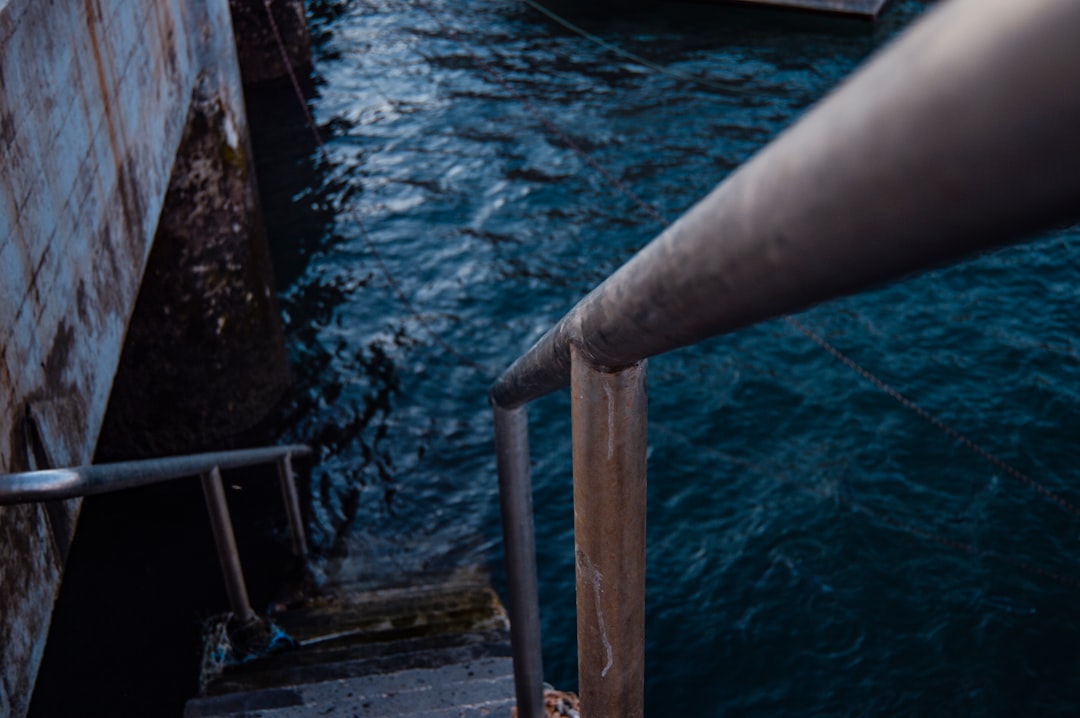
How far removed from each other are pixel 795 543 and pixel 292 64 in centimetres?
1294

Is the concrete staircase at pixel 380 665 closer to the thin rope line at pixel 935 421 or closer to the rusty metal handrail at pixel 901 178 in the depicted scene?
the rusty metal handrail at pixel 901 178

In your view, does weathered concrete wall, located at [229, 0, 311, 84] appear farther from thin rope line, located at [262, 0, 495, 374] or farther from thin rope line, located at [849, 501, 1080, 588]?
thin rope line, located at [849, 501, 1080, 588]

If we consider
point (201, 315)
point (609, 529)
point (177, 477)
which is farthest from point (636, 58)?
point (609, 529)

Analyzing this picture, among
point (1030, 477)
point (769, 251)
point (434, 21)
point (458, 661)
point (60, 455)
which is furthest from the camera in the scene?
point (434, 21)

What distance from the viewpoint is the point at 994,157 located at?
0.51 meters

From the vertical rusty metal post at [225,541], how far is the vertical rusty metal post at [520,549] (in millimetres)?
1849

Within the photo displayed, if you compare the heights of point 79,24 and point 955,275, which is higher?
point 79,24

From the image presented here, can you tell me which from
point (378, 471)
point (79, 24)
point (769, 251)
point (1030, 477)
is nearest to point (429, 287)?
point (378, 471)

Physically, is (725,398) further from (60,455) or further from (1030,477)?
(60,455)

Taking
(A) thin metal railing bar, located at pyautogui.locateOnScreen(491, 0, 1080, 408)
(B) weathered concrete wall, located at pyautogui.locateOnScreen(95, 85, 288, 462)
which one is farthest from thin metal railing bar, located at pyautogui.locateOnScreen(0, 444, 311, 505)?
(B) weathered concrete wall, located at pyautogui.locateOnScreen(95, 85, 288, 462)

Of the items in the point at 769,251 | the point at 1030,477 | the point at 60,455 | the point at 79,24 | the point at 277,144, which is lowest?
Result: the point at 1030,477

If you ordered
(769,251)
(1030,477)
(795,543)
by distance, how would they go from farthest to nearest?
(1030,477) < (795,543) < (769,251)

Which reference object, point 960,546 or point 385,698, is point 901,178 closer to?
point 385,698

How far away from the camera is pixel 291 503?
6.48 meters
